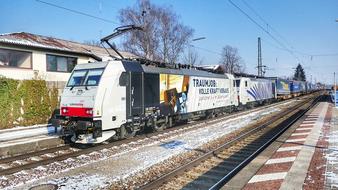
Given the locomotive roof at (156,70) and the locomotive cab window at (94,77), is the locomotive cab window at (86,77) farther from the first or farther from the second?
the locomotive roof at (156,70)

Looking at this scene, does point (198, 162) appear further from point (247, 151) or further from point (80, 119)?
point (80, 119)

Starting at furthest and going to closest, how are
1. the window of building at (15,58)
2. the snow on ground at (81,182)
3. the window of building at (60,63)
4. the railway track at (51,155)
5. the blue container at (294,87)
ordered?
1. the blue container at (294,87)
2. the window of building at (60,63)
3. the window of building at (15,58)
4. the railway track at (51,155)
5. the snow on ground at (81,182)

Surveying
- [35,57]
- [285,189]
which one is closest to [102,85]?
[285,189]

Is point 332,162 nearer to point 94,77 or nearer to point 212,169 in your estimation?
point 212,169

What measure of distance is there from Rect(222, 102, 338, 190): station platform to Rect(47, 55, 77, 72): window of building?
14.8 meters

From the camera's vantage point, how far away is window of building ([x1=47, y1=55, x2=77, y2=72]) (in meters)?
22.1

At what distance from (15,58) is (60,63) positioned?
3.37 m

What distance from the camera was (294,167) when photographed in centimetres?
872

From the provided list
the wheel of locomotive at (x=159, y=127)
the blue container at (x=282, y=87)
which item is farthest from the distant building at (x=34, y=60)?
the blue container at (x=282, y=87)

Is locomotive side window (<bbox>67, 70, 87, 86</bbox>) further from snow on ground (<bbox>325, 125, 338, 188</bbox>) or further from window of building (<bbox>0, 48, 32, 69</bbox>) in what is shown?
snow on ground (<bbox>325, 125, 338, 188</bbox>)

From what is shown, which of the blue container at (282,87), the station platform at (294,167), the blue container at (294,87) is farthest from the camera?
the blue container at (294,87)

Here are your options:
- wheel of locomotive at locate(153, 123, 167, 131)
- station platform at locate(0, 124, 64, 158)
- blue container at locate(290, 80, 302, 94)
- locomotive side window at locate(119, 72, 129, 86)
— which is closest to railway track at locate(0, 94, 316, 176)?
station platform at locate(0, 124, 64, 158)

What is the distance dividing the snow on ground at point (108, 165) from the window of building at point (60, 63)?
419 inches

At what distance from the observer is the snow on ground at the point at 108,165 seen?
8367 mm
